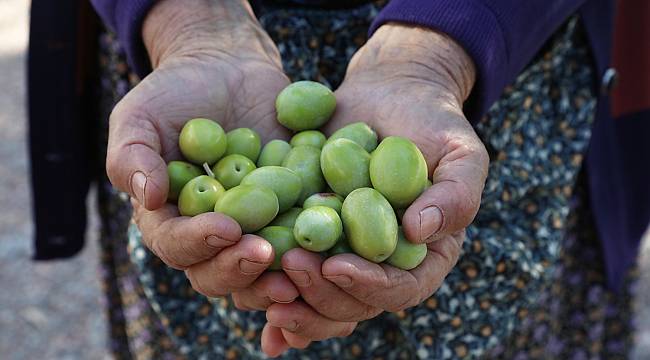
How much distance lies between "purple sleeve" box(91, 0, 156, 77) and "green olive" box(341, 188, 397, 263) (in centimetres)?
47

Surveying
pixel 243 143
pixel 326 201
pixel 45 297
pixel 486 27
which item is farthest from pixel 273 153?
pixel 45 297

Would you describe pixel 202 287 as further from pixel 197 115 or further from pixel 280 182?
pixel 197 115

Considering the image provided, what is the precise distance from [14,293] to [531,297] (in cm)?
196

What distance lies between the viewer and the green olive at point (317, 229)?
3.43 ft

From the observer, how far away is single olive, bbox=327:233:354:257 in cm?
110

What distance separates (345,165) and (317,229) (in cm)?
15

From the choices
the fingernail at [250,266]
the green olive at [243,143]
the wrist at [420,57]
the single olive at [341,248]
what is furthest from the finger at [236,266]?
the wrist at [420,57]

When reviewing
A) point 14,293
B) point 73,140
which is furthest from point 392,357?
point 14,293

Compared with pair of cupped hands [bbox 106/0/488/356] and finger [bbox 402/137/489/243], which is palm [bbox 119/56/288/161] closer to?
pair of cupped hands [bbox 106/0/488/356]

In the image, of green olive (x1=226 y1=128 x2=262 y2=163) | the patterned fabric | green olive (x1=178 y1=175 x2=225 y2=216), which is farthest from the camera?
the patterned fabric

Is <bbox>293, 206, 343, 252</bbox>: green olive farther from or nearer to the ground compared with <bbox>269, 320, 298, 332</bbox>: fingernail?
farther from the ground

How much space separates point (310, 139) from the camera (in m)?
1.26

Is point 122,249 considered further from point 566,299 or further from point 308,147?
point 566,299

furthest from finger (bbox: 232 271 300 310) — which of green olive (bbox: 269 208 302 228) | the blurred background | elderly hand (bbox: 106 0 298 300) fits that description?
the blurred background
